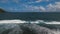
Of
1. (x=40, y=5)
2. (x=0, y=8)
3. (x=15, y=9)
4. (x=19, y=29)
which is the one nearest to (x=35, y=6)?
(x=40, y=5)

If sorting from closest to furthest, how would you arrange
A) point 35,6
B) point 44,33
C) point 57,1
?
point 44,33 → point 57,1 → point 35,6

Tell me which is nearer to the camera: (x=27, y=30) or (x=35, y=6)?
(x=27, y=30)

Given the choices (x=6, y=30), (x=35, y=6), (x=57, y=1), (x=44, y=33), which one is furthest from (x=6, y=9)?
(x=44, y=33)

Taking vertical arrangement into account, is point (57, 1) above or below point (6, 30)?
above

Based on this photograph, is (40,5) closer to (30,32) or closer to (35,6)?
(35,6)

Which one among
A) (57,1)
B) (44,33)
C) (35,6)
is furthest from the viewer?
(35,6)

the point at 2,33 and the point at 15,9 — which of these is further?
the point at 15,9

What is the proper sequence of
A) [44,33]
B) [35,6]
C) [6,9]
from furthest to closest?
1. [35,6]
2. [6,9]
3. [44,33]

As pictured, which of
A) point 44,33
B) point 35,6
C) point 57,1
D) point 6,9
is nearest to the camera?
point 44,33

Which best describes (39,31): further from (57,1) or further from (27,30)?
(57,1)
